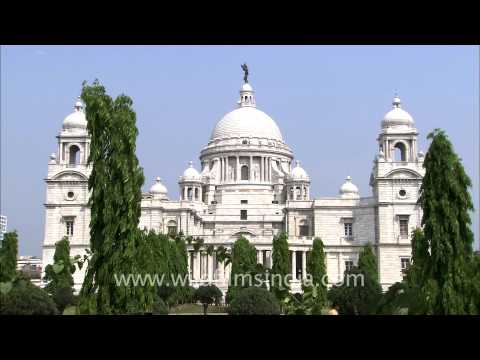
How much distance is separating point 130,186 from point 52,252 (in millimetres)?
45253

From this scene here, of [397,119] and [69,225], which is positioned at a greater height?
[397,119]

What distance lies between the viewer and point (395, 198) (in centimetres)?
6150

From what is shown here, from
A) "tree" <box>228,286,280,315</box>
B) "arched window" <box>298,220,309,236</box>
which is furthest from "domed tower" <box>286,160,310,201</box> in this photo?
"tree" <box>228,286,280,315</box>

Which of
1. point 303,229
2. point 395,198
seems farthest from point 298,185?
point 395,198

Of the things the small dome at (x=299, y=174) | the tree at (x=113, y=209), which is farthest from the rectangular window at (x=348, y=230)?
the tree at (x=113, y=209)

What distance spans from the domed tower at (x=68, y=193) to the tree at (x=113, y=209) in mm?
43276

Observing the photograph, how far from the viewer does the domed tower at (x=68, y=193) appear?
63.7 m

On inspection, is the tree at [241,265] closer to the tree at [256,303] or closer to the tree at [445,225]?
the tree at [256,303]

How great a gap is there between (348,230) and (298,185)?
600 inches

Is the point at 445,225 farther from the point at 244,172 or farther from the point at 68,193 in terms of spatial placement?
the point at 244,172

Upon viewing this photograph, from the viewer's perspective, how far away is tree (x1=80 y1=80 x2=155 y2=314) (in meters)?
19.9
